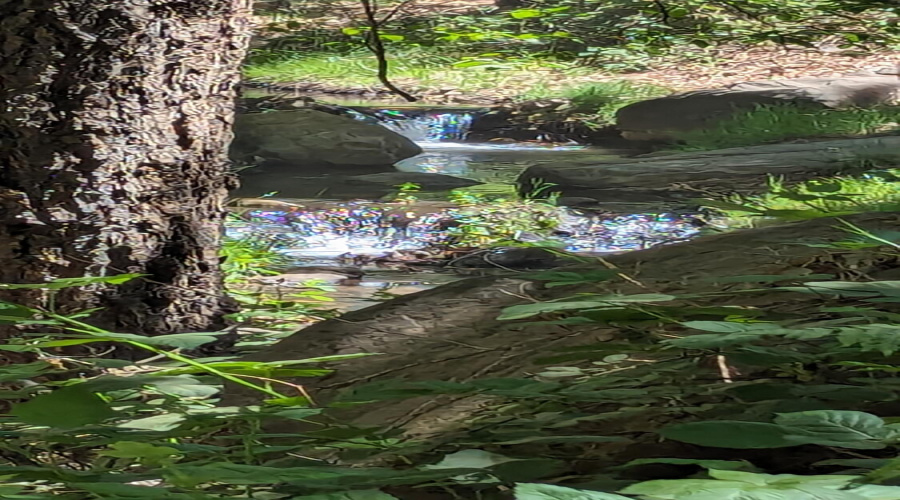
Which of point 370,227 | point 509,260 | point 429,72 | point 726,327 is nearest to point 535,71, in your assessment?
point 429,72

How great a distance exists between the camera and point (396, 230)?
436 centimetres

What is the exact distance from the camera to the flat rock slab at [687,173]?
4.63 metres

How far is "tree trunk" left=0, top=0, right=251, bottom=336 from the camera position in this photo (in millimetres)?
1595

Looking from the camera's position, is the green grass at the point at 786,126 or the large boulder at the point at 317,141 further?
the green grass at the point at 786,126

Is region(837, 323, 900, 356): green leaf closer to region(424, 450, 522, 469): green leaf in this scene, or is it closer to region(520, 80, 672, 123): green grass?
A: region(424, 450, 522, 469): green leaf

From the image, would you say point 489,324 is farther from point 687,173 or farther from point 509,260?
point 687,173

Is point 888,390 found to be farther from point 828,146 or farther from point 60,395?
point 828,146

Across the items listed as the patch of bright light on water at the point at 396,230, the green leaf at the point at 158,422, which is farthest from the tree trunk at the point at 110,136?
the patch of bright light on water at the point at 396,230

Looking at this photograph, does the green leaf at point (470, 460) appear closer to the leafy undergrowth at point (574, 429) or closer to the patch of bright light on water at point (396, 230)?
the leafy undergrowth at point (574, 429)

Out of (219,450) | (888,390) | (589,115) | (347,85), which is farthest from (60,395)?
(347,85)

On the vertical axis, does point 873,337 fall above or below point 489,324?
above

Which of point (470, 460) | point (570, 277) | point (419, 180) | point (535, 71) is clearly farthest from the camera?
point (535, 71)

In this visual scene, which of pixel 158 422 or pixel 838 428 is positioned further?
pixel 158 422

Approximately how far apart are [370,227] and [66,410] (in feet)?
13.1
